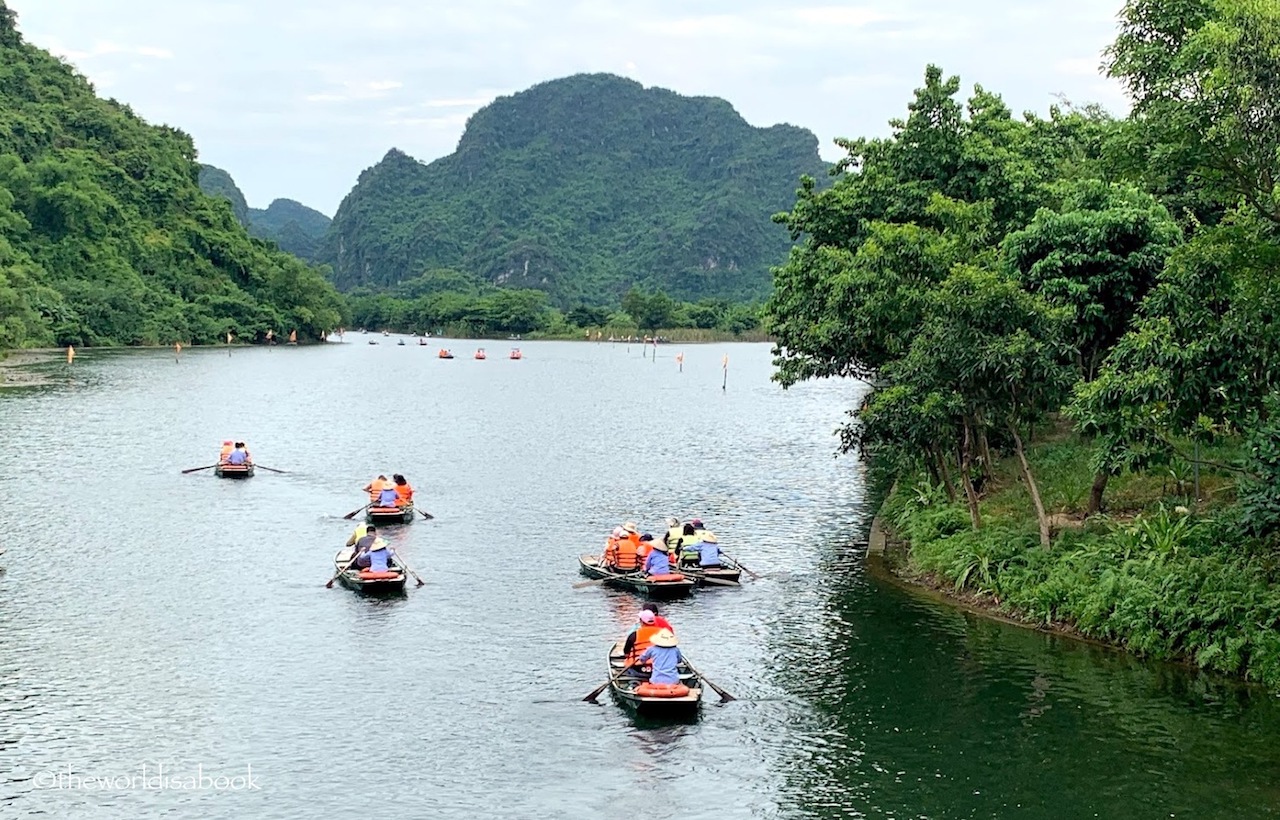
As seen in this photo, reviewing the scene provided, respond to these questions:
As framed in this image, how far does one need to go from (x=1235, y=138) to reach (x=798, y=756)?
12.9 m

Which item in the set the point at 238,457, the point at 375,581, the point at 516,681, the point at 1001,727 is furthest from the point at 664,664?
the point at 238,457

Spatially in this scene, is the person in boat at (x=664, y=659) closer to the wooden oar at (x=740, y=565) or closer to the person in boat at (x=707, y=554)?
the person in boat at (x=707, y=554)

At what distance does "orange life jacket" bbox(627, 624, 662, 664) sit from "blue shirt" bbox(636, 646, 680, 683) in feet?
2.31

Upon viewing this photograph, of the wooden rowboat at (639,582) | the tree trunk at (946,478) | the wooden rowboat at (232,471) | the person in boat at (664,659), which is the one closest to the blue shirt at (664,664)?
A: the person in boat at (664,659)

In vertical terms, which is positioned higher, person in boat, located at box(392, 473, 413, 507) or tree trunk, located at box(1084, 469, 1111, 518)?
tree trunk, located at box(1084, 469, 1111, 518)

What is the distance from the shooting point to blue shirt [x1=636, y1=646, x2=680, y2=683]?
21969 mm

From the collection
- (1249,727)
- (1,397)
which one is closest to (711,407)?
(1,397)

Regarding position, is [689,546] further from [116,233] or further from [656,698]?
Answer: [116,233]

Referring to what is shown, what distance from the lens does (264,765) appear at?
19.6 m

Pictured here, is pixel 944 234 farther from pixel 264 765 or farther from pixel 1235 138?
pixel 264 765

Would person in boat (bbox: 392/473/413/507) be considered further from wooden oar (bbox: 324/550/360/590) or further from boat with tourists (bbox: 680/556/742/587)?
boat with tourists (bbox: 680/556/742/587)

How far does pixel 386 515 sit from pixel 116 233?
131246 millimetres

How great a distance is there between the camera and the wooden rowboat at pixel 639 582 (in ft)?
100

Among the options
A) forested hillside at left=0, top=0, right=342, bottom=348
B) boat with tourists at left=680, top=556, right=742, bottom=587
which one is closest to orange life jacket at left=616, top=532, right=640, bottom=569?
boat with tourists at left=680, top=556, right=742, bottom=587
